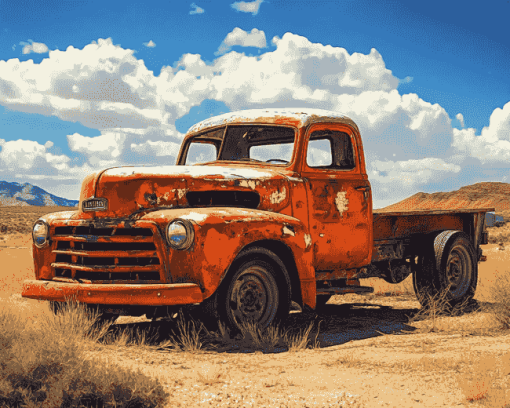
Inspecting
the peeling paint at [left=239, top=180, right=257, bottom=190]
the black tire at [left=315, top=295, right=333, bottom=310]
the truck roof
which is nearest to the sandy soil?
the peeling paint at [left=239, top=180, right=257, bottom=190]

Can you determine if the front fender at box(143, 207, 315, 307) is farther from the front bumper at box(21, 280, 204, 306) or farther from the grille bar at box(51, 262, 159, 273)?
the grille bar at box(51, 262, 159, 273)

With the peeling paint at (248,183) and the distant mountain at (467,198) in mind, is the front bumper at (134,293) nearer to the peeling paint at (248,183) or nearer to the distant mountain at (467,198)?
the peeling paint at (248,183)

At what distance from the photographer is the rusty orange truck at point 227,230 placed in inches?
199

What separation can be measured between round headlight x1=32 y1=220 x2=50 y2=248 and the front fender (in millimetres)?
1303

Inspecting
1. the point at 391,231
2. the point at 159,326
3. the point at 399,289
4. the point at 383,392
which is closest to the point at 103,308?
the point at 159,326

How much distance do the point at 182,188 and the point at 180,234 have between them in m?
0.66

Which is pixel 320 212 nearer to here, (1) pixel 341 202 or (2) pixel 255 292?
(1) pixel 341 202

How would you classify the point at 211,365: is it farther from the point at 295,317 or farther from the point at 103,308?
the point at 295,317

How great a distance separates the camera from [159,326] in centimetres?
667

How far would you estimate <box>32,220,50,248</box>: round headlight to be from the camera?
5824 millimetres

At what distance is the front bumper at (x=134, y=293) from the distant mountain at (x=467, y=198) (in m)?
63.2

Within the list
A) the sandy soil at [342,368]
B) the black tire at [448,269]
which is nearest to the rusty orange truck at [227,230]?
the sandy soil at [342,368]

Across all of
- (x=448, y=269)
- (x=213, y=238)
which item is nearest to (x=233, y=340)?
(x=213, y=238)

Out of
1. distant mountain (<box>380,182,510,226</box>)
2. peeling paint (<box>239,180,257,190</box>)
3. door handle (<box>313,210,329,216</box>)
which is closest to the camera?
peeling paint (<box>239,180,257,190</box>)
